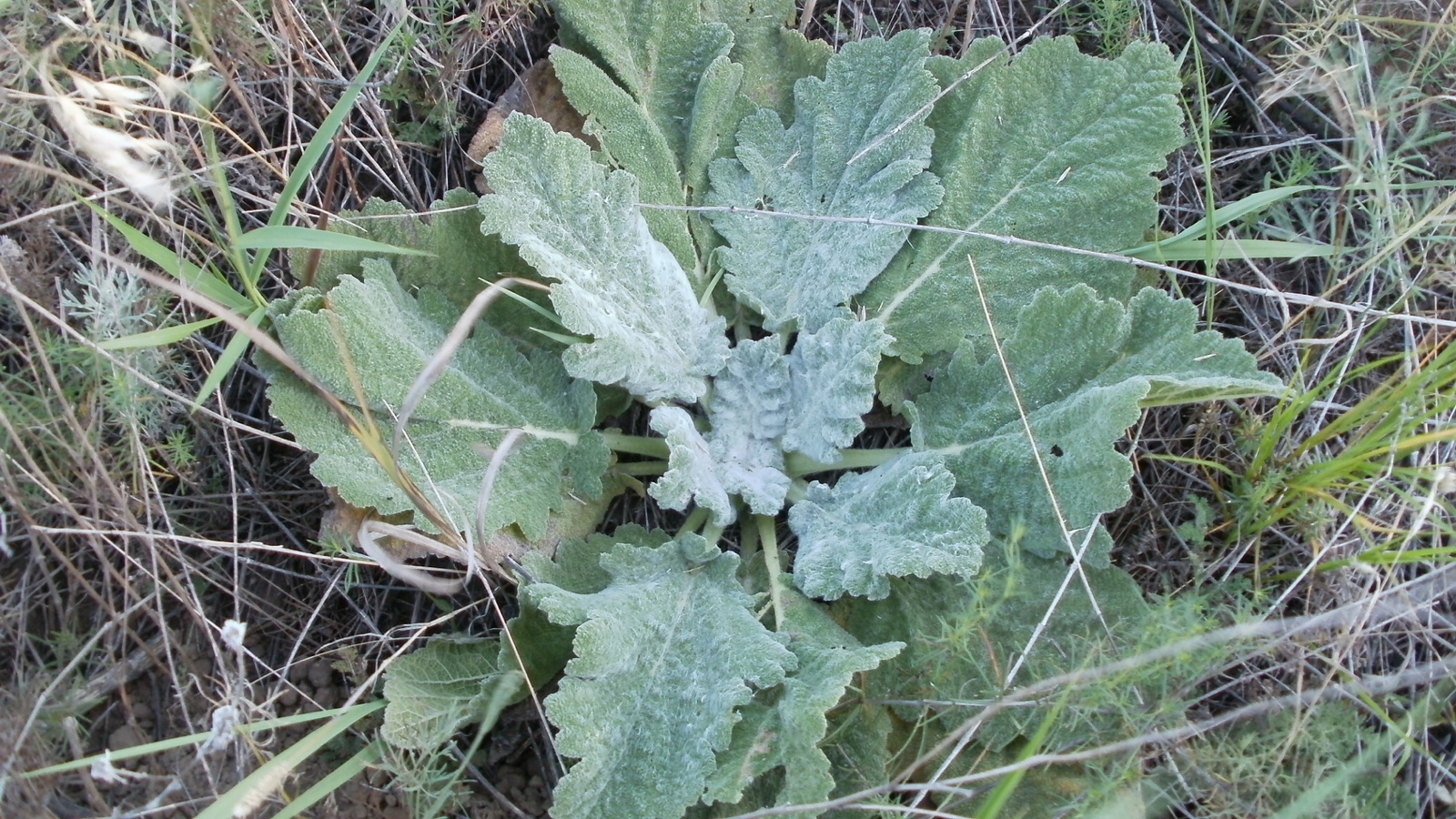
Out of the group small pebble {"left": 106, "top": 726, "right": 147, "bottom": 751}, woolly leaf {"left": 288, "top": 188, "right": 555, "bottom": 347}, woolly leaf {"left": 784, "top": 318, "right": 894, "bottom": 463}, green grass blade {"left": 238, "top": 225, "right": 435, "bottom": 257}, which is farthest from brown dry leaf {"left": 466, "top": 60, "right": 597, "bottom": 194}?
small pebble {"left": 106, "top": 726, "right": 147, "bottom": 751}

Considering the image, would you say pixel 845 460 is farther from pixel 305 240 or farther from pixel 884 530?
pixel 305 240

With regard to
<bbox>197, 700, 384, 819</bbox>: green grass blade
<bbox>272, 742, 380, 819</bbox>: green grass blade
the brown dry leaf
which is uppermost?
the brown dry leaf

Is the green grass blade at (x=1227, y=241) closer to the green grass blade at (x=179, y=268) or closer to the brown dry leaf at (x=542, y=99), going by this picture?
the brown dry leaf at (x=542, y=99)

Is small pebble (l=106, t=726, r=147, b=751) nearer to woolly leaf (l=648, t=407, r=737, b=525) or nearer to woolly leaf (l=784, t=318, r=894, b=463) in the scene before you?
woolly leaf (l=648, t=407, r=737, b=525)

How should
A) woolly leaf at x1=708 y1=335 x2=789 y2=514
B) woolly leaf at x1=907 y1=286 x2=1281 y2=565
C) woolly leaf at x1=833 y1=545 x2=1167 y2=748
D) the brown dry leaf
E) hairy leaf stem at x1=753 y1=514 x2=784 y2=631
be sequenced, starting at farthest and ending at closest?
1. the brown dry leaf
2. woolly leaf at x1=708 y1=335 x2=789 y2=514
3. hairy leaf stem at x1=753 y1=514 x2=784 y2=631
4. woolly leaf at x1=833 y1=545 x2=1167 y2=748
5. woolly leaf at x1=907 y1=286 x2=1281 y2=565

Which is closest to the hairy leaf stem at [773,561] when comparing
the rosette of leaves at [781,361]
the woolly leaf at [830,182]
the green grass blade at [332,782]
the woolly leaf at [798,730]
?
the rosette of leaves at [781,361]

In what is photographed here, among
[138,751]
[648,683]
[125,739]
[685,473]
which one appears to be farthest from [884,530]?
[125,739]
